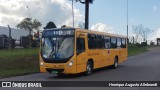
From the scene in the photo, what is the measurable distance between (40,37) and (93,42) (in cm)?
334

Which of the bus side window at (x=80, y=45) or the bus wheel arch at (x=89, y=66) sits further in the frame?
the bus wheel arch at (x=89, y=66)

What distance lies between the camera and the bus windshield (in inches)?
800

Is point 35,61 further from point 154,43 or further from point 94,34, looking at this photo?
point 154,43

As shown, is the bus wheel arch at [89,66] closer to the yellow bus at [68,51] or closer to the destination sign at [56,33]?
the yellow bus at [68,51]

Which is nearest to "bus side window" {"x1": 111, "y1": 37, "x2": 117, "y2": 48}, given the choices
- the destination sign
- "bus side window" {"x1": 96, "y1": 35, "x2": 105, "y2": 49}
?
"bus side window" {"x1": 96, "y1": 35, "x2": 105, "y2": 49}

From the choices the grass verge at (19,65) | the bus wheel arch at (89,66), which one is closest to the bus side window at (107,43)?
the bus wheel arch at (89,66)

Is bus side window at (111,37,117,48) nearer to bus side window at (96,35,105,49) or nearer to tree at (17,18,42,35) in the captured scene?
bus side window at (96,35,105,49)

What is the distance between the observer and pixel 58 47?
2052 cm

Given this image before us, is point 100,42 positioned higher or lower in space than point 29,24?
lower

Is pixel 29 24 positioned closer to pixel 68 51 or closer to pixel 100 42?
pixel 100 42

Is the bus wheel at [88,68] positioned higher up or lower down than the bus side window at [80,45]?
lower down

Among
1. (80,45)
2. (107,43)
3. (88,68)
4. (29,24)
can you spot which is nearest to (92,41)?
(88,68)

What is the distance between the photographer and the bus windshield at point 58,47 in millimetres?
20312

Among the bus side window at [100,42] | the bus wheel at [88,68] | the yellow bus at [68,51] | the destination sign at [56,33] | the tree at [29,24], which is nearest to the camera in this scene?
the yellow bus at [68,51]
